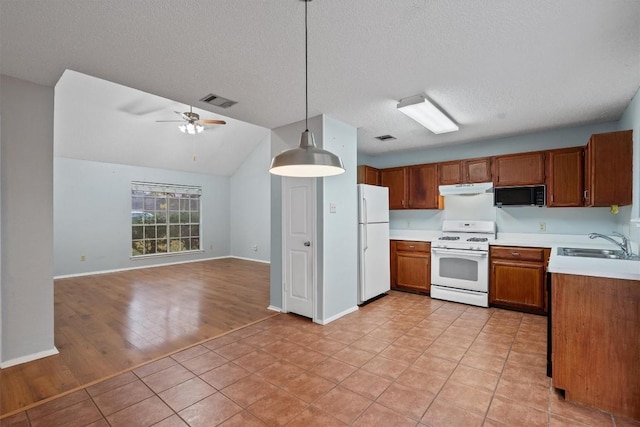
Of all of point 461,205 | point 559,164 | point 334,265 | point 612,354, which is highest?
point 559,164

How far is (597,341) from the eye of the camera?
80.5 inches

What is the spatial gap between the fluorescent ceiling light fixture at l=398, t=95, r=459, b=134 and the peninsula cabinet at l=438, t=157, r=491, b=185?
0.96 metres

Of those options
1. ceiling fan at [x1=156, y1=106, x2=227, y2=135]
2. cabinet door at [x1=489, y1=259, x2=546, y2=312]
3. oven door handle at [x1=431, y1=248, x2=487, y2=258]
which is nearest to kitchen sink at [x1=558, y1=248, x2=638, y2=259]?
cabinet door at [x1=489, y1=259, x2=546, y2=312]

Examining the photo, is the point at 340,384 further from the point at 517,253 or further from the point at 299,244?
the point at 517,253

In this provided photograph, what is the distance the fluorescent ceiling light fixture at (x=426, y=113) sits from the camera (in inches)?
118

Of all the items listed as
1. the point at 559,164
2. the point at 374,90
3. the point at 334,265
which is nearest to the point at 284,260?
the point at 334,265

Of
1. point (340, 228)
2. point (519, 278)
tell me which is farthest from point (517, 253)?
point (340, 228)

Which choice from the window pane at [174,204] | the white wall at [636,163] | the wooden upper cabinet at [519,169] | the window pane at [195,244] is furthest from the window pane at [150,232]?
the white wall at [636,163]

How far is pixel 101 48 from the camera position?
2105mm

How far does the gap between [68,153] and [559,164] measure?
8.43 m

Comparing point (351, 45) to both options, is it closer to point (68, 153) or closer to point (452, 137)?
point (452, 137)

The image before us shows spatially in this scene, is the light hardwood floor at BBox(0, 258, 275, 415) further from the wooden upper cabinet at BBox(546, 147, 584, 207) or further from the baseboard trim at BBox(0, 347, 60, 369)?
the wooden upper cabinet at BBox(546, 147, 584, 207)

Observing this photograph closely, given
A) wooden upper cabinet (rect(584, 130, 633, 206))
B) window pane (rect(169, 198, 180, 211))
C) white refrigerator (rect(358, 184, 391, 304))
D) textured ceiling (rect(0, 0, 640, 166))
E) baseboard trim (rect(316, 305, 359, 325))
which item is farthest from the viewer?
window pane (rect(169, 198, 180, 211))

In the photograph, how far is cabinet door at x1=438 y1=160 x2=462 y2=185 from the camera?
4.71 m
